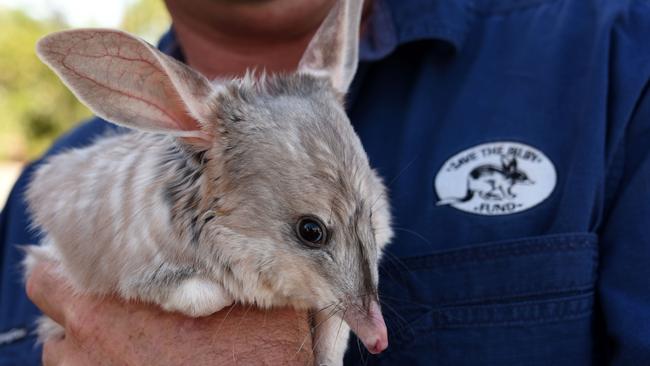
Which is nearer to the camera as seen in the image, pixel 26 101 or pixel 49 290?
pixel 49 290

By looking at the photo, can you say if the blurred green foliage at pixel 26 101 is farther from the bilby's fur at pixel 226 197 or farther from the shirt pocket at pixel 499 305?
the shirt pocket at pixel 499 305

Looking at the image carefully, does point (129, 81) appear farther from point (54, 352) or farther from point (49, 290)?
point (54, 352)

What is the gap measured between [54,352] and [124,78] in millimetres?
1038

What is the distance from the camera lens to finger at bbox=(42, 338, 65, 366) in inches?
87.9

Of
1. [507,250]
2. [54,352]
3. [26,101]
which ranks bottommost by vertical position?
[26,101]

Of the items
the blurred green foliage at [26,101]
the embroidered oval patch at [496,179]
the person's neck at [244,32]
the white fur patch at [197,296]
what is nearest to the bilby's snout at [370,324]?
the white fur patch at [197,296]

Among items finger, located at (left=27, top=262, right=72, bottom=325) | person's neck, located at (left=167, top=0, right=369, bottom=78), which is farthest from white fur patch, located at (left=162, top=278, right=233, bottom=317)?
person's neck, located at (left=167, top=0, right=369, bottom=78)

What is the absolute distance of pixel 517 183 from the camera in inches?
86.3

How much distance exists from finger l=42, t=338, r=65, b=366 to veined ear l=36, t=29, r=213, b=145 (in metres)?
0.89

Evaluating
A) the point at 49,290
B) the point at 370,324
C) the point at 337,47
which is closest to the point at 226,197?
the point at 370,324

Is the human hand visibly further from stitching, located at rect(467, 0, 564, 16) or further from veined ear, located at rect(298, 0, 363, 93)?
stitching, located at rect(467, 0, 564, 16)

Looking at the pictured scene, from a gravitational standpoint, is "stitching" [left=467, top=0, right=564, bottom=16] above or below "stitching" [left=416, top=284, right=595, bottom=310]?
above

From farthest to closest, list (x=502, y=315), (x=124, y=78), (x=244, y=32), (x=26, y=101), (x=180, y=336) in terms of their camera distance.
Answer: (x=26, y=101) → (x=244, y=32) → (x=502, y=315) → (x=180, y=336) → (x=124, y=78)

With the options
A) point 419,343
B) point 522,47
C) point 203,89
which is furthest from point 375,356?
point 522,47
